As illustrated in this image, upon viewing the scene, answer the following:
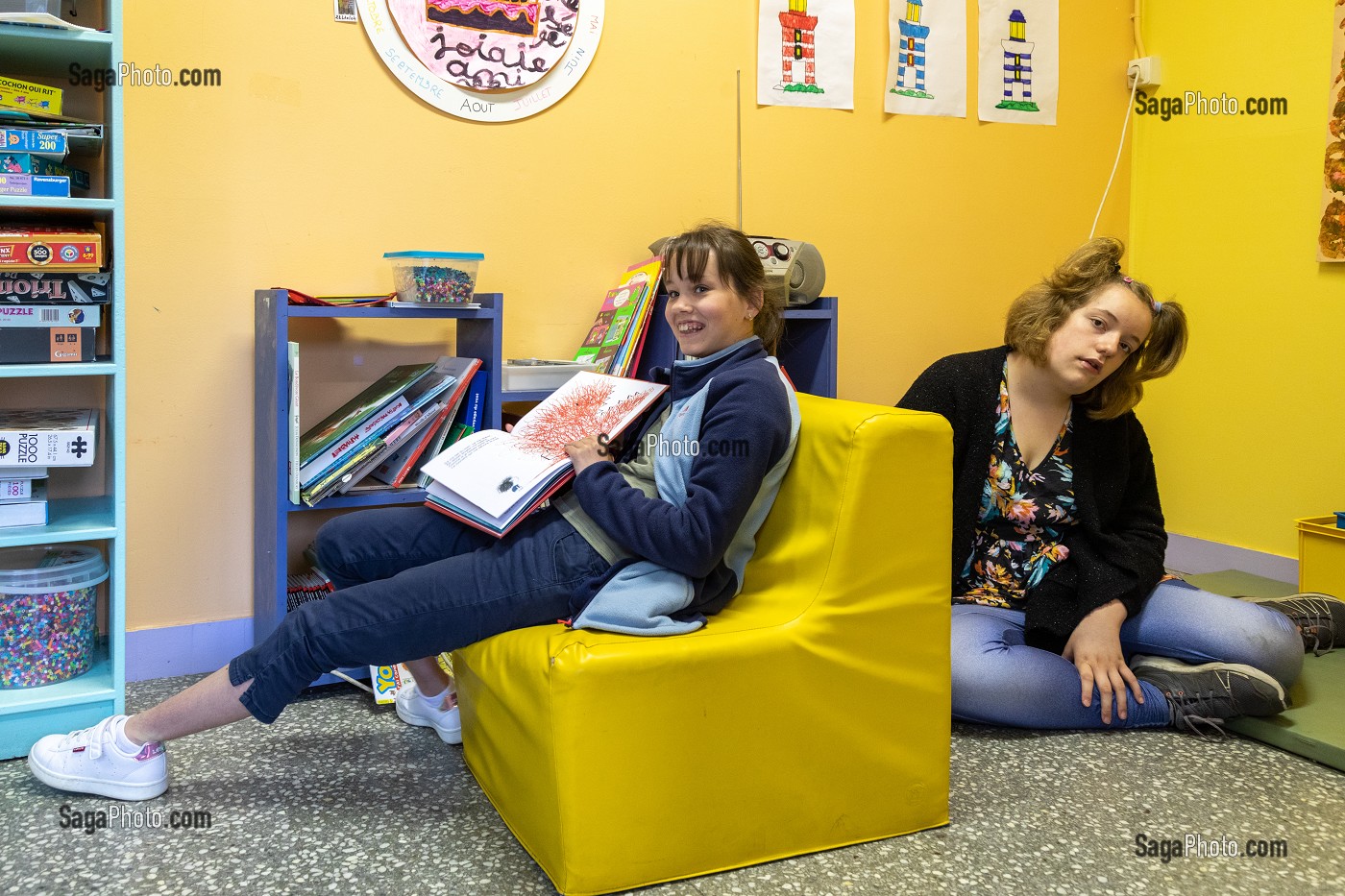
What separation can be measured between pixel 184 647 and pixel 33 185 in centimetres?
95

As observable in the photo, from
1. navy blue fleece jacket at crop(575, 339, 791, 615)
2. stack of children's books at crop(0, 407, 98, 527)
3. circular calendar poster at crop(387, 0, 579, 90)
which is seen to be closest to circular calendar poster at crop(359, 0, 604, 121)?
circular calendar poster at crop(387, 0, 579, 90)

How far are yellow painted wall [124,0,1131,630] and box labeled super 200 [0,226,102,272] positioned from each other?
0.38 metres

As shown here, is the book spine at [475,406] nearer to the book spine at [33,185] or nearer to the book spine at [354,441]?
the book spine at [354,441]

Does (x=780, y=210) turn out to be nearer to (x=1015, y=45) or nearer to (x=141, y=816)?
(x=1015, y=45)

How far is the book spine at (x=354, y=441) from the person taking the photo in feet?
6.61

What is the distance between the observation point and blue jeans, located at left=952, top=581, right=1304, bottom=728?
1908mm

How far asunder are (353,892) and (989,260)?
227 centimetres

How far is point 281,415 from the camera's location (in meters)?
2.00

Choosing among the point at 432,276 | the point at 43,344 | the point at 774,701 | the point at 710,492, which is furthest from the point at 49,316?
the point at 774,701

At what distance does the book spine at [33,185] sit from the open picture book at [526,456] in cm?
74

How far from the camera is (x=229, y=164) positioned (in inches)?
84.5

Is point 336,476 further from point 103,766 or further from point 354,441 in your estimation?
point 103,766

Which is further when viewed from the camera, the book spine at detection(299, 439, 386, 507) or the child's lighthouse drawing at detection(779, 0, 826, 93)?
the child's lighthouse drawing at detection(779, 0, 826, 93)

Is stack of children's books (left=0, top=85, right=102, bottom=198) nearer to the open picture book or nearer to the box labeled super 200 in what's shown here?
the box labeled super 200
